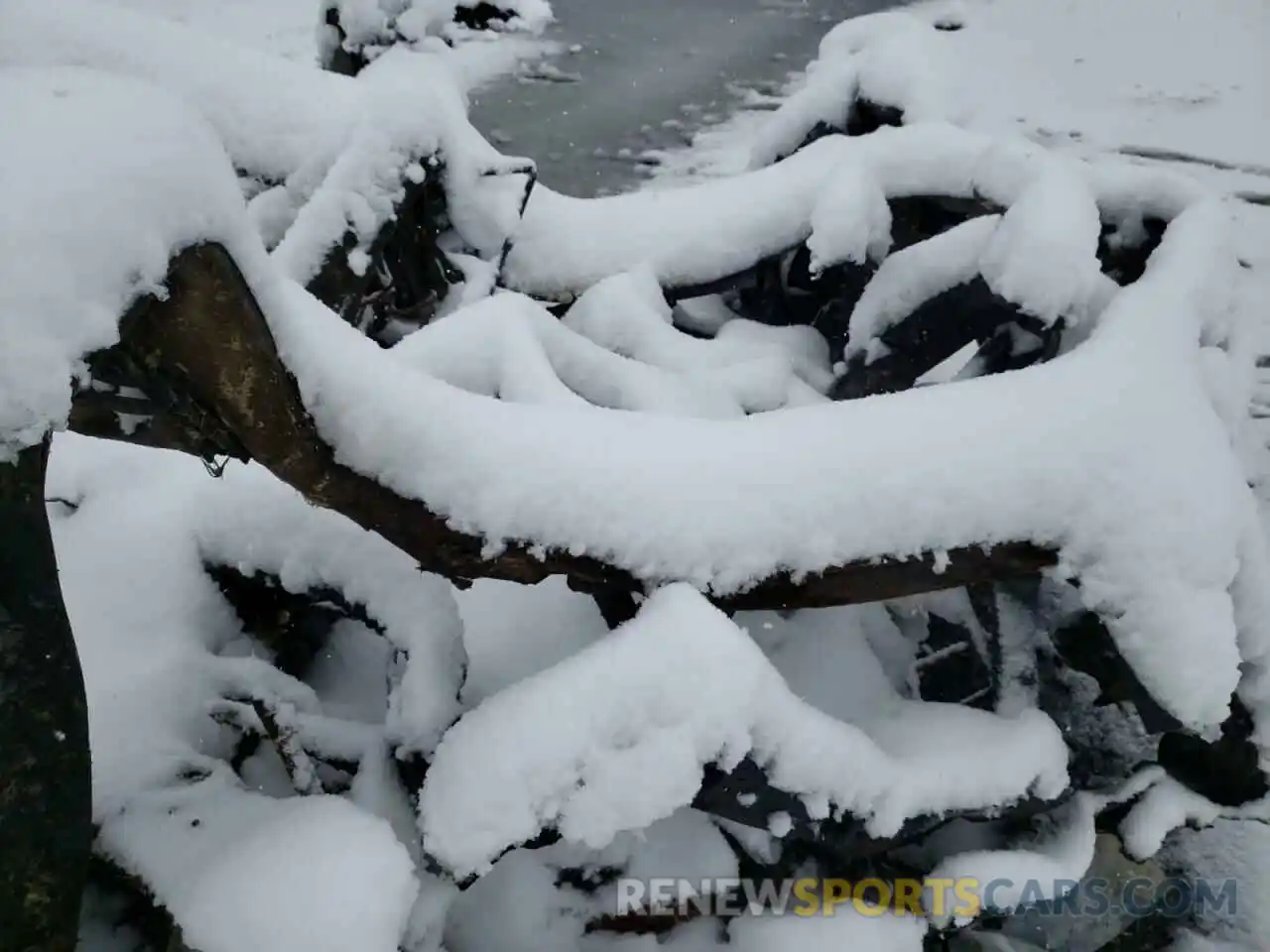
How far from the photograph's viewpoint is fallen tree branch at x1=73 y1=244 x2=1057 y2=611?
37.2 inches

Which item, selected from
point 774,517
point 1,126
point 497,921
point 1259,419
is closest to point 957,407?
point 774,517

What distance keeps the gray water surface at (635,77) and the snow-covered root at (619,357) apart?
6.87ft

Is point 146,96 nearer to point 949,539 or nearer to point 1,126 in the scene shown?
point 1,126

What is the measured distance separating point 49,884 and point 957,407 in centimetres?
121

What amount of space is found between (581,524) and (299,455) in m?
0.35

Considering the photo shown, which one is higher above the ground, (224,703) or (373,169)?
(373,169)

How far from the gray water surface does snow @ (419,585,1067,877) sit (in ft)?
10.3

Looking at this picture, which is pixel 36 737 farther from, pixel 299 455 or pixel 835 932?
pixel 835 932

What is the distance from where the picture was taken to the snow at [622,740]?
1.15 meters

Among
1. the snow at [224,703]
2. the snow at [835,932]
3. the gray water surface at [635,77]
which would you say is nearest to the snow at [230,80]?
the snow at [224,703]

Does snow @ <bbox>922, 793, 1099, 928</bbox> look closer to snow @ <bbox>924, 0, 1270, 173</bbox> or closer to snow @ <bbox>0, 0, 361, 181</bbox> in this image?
snow @ <bbox>0, 0, 361, 181</bbox>

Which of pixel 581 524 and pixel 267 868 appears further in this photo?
pixel 581 524

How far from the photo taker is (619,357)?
189 centimetres

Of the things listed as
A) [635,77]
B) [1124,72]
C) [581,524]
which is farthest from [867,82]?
[1124,72]
